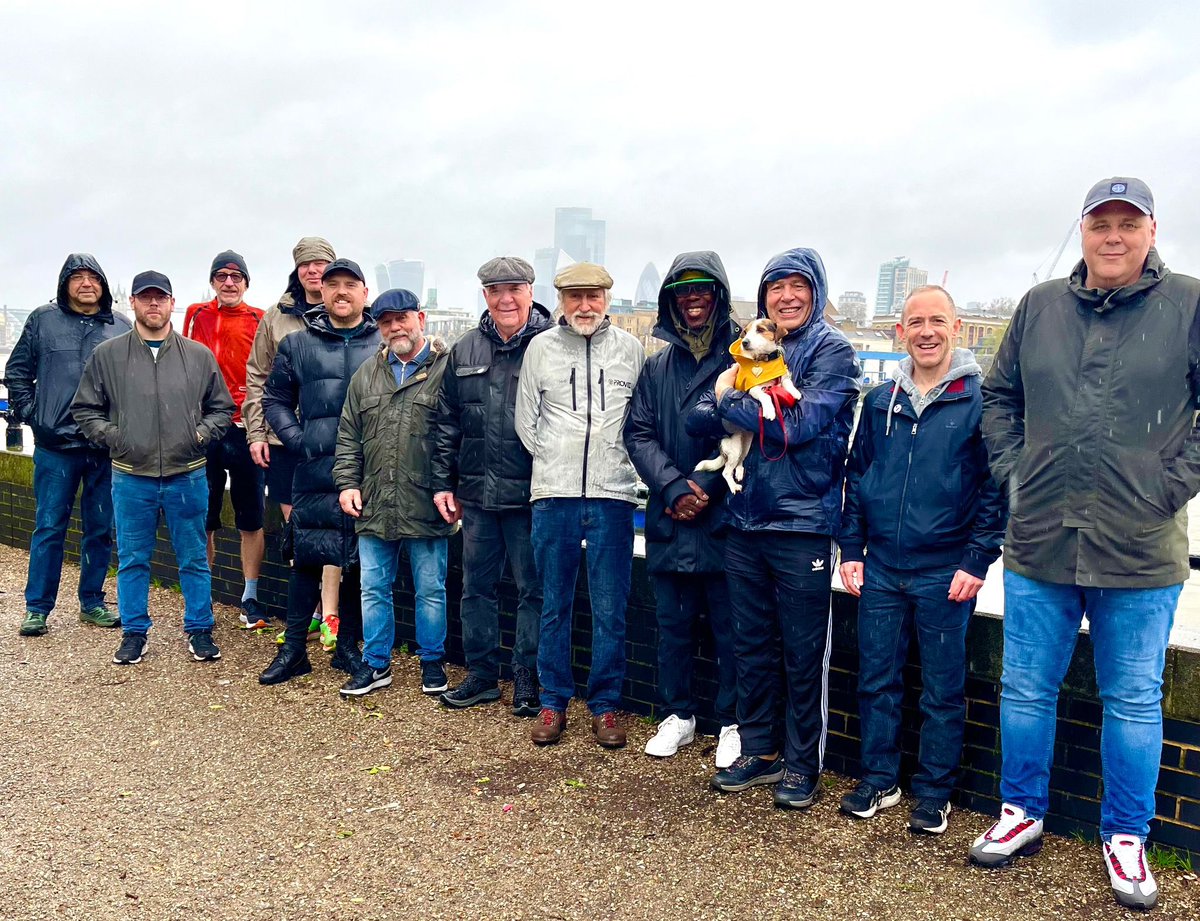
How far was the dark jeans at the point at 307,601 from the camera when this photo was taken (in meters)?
5.57

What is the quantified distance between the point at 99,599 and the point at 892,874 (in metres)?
5.37

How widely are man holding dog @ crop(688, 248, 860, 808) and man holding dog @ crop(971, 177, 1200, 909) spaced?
0.67 m

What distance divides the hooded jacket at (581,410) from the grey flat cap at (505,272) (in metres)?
0.39

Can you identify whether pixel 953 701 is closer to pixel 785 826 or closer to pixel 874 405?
pixel 785 826

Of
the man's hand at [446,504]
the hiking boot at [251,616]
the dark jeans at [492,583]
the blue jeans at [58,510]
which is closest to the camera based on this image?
the dark jeans at [492,583]

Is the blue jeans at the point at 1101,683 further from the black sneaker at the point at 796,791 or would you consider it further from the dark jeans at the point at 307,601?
the dark jeans at the point at 307,601

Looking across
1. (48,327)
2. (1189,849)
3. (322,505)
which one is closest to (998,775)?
(1189,849)

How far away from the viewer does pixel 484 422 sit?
4957mm

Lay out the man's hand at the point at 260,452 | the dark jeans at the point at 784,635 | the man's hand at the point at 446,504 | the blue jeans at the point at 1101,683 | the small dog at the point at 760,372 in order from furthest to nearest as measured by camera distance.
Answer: the man's hand at the point at 260,452
the man's hand at the point at 446,504
the dark jeans at the point at 784,635
the small dog at the point at 760,372
the blue jeans at the point at 1101,683

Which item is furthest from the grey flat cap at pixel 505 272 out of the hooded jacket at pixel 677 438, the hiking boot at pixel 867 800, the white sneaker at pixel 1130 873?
→ the white sneaker at pixel 1130 873

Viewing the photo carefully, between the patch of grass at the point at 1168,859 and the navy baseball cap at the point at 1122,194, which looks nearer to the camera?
the navy baseball cap at the point at 1122,194

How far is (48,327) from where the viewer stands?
6.48 meters

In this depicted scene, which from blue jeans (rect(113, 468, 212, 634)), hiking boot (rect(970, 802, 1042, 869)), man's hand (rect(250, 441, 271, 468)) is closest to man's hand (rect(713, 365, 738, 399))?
hiking boot (rect(970, 802, 1042, 869))

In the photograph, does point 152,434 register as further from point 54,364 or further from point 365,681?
point 365,681
